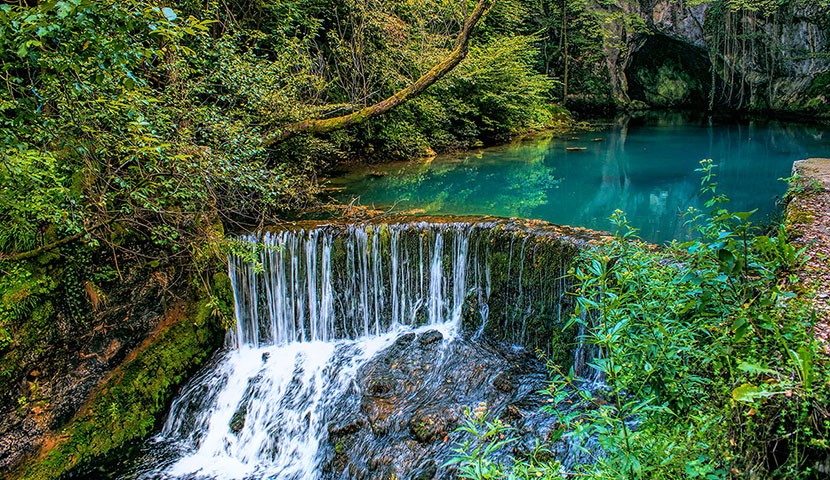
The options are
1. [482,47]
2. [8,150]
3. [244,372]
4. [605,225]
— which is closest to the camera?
[8,150]

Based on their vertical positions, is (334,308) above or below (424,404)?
above

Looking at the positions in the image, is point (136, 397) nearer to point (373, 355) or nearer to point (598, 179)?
point (373, 355)

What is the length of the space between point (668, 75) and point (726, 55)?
723 centimetres

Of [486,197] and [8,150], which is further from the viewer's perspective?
[486,197]

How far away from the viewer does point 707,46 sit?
23062 mm

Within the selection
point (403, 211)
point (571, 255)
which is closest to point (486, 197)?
point (403, 211)

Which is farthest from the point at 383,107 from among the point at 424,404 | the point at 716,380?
the point at 716,380

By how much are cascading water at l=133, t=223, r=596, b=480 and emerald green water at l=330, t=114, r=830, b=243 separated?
2.04 m

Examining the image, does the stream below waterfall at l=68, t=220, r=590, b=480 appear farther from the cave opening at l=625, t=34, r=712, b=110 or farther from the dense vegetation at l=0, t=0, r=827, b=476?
the cave opening at l=625, t=34, r=712, b=110

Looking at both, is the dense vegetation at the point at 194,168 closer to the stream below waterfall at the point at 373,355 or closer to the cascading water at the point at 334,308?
the cascading water at the point at 334,308

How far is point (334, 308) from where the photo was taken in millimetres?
5969

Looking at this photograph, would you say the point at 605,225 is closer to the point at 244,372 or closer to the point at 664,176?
the point at 664,176

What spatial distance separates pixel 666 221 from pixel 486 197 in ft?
11.3

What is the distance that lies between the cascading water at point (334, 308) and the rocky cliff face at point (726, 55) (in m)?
22.6
